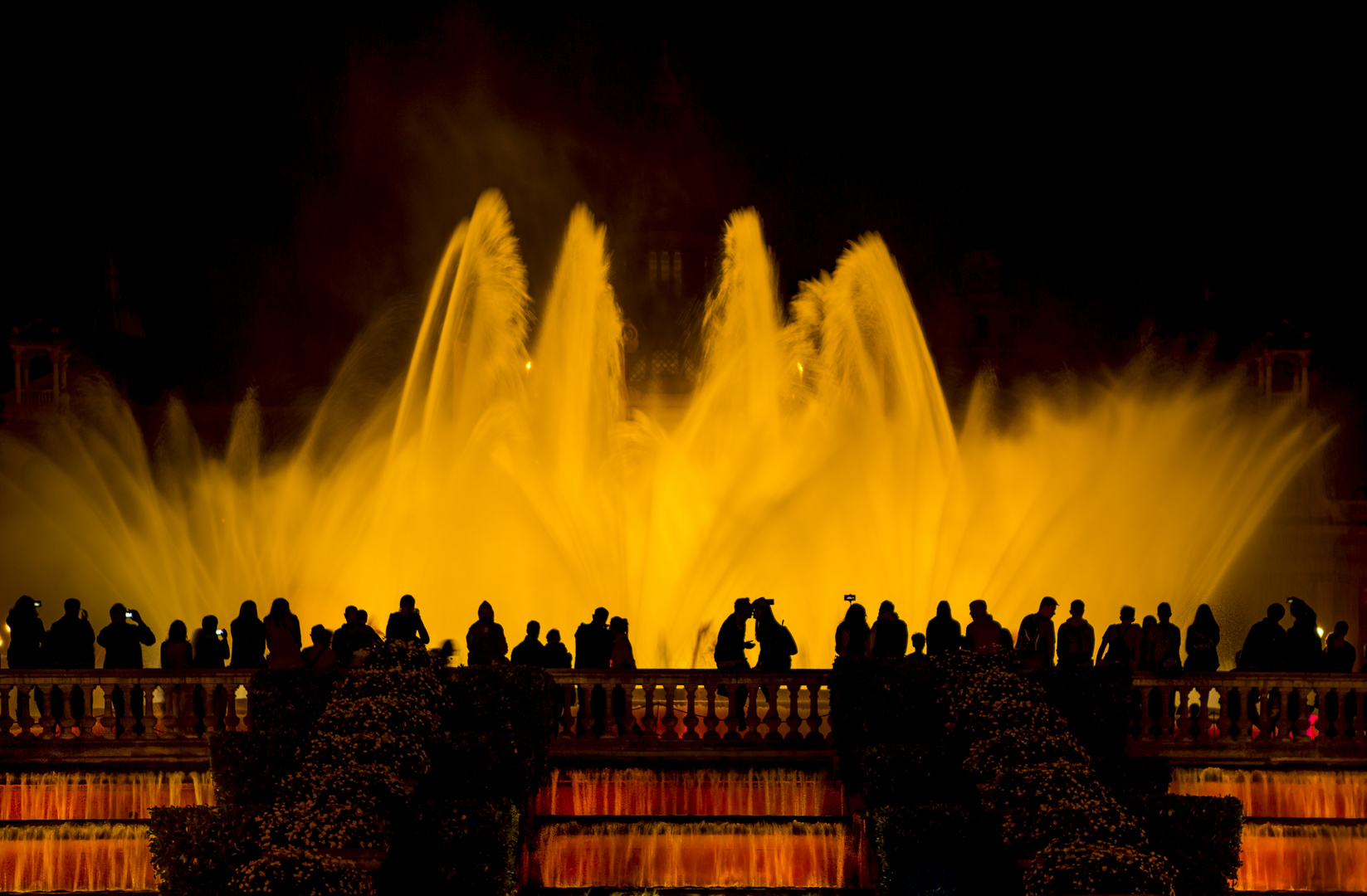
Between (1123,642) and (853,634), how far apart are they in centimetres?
317

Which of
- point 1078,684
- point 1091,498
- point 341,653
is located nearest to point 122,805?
point 341,653

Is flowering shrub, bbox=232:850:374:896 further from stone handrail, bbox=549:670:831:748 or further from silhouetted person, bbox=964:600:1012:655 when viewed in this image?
silhouetted person, bbox=964:600:1012:655

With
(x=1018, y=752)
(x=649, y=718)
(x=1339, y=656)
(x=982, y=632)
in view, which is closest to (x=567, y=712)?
(x=649, y=718)

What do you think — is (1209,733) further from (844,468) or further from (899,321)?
(899,321)

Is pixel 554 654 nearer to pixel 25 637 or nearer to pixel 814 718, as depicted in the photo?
pixel 814 718

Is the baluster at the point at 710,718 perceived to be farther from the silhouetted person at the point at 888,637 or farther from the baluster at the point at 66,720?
the baluster at the point at 66,720

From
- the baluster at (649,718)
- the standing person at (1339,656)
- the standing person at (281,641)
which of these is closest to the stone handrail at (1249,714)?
the standing person at (1339,656)

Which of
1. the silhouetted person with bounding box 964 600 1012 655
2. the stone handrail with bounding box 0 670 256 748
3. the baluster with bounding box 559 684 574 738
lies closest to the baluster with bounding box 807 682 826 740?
the silhouetted person with bounding box 964 600 1012 655

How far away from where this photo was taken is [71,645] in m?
14.7

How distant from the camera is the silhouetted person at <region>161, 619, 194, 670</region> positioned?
14.5 metres

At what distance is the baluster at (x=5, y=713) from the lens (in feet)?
46.0

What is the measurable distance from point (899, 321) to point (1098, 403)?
582 centimetres

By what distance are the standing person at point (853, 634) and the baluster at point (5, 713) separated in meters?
8.89

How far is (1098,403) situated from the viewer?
28.1 m
